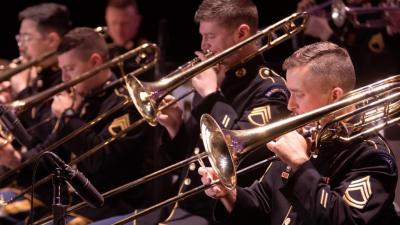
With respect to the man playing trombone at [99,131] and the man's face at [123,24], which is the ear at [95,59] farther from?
the man's face at [123,24]

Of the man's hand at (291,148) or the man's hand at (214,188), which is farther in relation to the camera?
the man's hand at (214,188)

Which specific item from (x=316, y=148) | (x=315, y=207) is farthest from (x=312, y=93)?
(x=315, y=207)

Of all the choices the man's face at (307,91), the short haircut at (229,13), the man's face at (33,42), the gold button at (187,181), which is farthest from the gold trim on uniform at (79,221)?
the man's face at (33,42)

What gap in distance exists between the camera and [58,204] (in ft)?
8.39

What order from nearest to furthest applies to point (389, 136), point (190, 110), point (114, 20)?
point (389, 136) → point (190, 110) → point (114, 20)

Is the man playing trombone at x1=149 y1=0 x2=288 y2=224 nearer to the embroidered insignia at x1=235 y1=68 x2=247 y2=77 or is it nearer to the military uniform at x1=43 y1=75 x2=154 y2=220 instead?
the embroidered insignia at x1=235 y1=68 x2=247 y2=77

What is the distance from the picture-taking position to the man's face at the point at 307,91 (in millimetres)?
2793

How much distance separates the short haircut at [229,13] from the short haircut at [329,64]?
73 cm

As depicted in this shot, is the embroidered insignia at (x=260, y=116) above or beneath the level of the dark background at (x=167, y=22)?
beneath

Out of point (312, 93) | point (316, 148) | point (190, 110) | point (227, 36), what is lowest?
point (316, 148)

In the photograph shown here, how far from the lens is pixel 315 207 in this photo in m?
2.53

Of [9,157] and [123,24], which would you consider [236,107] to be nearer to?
[9,157]

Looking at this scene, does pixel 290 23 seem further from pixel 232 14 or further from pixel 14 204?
pixel 14 204

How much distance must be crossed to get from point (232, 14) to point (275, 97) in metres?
0.49
